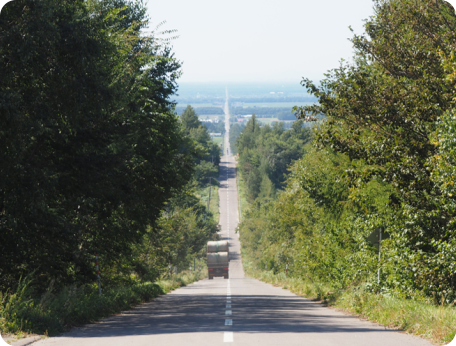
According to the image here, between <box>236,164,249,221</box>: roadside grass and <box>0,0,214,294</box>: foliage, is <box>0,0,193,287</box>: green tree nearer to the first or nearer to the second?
<box>0,0,214,294</box>: foliage

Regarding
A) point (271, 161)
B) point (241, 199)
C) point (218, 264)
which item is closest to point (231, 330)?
point (218, 264)

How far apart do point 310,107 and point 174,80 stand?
9.35m

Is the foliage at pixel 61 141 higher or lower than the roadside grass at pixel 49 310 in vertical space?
higher

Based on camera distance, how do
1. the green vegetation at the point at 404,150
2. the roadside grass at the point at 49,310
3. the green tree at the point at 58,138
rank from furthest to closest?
the green vegetation at the point at 404,150
the green tree at the point at 58,138
the roadside grass at the point at 49,310

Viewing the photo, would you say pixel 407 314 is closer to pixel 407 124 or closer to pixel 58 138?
pixel 407 124

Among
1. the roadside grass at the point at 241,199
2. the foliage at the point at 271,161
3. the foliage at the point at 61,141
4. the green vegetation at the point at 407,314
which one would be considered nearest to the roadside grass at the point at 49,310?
the foliage at the point at 61,141

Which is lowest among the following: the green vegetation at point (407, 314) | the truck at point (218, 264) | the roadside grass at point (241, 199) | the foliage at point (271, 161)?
the roadside grass at point (241, 199)

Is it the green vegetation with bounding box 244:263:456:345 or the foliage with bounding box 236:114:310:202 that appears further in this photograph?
the foliage with bounding box 236:114:310:202

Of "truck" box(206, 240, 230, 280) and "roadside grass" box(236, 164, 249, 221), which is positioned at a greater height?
"truck" box(206, 240, 230, 280)

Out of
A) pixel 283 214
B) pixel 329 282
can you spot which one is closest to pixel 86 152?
pixel 329 282

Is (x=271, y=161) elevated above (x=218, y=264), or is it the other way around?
(x=271, y=161)

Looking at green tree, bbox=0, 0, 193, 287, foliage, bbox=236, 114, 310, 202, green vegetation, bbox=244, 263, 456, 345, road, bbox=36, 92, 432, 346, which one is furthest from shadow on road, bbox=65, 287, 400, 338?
foliage, bbox=236, 114, 310, 202

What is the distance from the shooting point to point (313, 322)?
1238 centimetres

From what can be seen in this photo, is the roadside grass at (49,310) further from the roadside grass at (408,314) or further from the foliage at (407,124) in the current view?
the foliage at (407,124)
